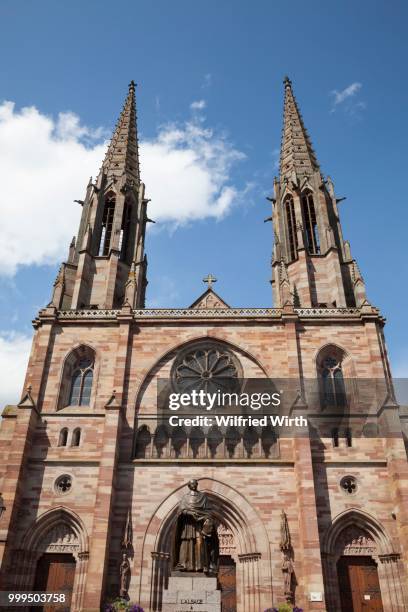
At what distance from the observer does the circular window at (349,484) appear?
18.8 m

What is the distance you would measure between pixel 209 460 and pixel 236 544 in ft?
9.85

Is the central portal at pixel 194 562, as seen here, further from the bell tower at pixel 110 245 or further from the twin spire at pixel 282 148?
the twin spire at pixel 282 148

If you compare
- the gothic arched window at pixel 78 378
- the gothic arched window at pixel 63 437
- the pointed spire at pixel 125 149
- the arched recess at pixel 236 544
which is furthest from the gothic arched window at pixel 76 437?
the pointed spire at pixel 125 149

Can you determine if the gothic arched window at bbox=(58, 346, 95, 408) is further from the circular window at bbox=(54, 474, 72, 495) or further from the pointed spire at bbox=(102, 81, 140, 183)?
the pointed spire at bbox=(102, 81, 140, 183)

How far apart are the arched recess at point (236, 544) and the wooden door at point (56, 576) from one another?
267 centimetres

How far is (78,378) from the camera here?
2202cm

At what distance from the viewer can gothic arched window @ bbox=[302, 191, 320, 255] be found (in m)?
27.5

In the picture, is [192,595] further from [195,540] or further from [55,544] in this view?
[55,544]

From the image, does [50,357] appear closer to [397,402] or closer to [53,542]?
[53,542]

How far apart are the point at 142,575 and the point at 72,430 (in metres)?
5.96

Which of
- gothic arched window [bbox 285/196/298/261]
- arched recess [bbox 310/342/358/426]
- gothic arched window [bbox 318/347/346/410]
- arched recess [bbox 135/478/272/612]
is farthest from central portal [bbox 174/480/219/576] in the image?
gothic arched window [bbox 285/196/298/261]

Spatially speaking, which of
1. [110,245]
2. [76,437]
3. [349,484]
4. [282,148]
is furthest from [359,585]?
[282,148]

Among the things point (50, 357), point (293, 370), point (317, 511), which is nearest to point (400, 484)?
point (317, 511)

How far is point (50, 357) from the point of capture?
2202 cm
